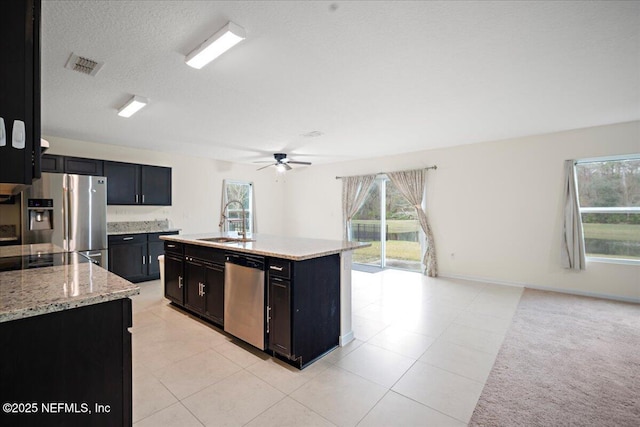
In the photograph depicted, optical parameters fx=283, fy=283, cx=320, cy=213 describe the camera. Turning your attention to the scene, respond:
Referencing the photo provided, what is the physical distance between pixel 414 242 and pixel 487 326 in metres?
2.83

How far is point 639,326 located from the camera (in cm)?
309

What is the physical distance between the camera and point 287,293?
228 centimetres

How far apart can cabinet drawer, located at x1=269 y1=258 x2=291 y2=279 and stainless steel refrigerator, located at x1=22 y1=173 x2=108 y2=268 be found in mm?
3090

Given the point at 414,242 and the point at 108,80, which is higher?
the point at 108,80

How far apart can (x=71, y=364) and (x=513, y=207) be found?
5628 millimetres

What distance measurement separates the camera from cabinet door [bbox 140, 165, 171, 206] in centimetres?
517

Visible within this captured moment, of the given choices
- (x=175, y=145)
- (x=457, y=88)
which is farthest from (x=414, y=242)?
(x=175, y=145)

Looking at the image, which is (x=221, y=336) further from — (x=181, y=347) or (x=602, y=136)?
(x=602, y=136)

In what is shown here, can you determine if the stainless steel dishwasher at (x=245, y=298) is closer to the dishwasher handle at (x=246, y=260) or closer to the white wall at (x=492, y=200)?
the dishwasher handle at (x=246, y=260)

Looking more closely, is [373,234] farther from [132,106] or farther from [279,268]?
[132,106]

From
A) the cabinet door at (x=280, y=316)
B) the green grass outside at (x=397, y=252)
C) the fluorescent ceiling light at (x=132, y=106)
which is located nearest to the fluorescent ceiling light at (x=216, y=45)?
the fluorescent ceiling light at (x=132, y=106)

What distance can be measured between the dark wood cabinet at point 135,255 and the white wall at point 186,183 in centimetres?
71

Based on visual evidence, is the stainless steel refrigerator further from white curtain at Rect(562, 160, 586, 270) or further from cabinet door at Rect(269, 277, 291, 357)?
white curtain at Rect(562, 160, 586, 270)

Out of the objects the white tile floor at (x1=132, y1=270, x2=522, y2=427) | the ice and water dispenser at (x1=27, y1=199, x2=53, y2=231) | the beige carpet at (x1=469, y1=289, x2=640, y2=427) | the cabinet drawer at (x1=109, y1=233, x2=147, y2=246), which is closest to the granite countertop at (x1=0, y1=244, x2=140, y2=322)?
the white tile floor at (x1=132, y1=270, x2=522, y2=427)
